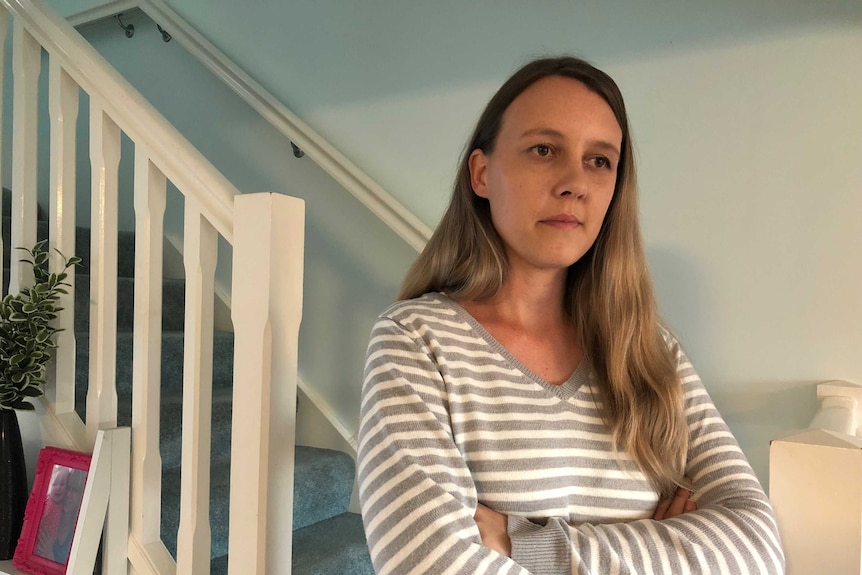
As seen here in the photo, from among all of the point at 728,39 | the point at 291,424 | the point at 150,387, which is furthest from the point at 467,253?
the point at 728,39

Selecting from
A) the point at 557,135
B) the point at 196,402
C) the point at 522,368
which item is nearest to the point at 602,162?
the point at 557,135

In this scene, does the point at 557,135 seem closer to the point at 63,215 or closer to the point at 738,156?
the point at 738,156

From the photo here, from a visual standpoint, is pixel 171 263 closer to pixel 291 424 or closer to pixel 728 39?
pixel 291 424

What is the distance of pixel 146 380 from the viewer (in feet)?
4.19

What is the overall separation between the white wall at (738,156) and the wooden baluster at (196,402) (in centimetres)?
89

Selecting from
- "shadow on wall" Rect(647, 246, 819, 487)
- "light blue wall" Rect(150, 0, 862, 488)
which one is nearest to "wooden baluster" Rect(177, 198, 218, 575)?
"light blue wall" Rect(150, 0, 862, 488)

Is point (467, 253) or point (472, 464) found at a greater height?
point (467, 253)

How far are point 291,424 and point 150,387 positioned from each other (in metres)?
0.37

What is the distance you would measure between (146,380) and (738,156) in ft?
4.68

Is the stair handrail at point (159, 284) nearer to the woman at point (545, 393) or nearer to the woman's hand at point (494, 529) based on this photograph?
the woman at point (545, 393)

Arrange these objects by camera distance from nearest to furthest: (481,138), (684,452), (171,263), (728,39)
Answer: (684,452), (481,138), (728,39), (171,263)

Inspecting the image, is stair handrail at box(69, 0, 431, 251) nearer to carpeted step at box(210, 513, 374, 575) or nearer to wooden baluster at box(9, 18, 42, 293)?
wooden baluster at box(9, 18, 42, 293)

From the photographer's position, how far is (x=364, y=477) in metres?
0.85

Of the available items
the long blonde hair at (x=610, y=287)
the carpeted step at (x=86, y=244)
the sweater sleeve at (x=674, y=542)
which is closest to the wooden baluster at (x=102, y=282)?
the long blonde hair at (x=610, y=287)
